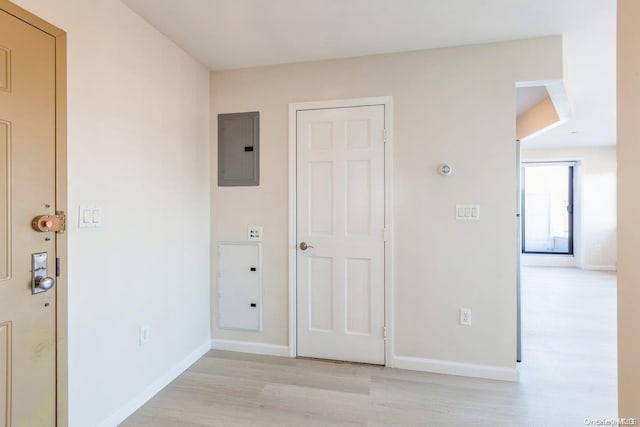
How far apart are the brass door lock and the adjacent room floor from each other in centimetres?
127

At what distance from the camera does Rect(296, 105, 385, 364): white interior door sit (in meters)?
2.74

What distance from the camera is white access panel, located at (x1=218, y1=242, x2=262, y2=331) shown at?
297 centimetres

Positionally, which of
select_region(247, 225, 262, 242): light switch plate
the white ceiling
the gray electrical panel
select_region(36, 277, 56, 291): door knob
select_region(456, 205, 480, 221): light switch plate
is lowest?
select_region(36, 277, 56, 291): door knob

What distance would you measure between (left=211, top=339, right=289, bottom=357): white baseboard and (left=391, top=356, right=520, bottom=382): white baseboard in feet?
3.15

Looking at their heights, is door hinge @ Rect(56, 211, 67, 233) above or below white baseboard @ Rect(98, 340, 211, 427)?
above

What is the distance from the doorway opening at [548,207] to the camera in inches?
282

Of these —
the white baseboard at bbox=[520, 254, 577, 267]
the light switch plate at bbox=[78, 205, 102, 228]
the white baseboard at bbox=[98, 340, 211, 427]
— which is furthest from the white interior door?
the white baseboard at bbox=[520, 254, 577, 267]

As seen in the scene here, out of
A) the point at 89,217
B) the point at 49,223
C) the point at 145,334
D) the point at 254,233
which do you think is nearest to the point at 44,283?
the point at 49,223

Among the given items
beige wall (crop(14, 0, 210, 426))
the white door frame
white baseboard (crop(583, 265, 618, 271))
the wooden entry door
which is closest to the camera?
the wooden entry door

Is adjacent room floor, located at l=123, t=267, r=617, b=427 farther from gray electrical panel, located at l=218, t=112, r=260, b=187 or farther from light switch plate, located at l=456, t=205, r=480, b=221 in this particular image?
gray electrical panel, located at l=218, t=112, r=260, b=187

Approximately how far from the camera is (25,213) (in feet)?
4.99

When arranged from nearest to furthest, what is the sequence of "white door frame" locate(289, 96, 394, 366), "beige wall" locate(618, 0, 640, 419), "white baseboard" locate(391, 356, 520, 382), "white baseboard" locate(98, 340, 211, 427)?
"beige wall" locate(618, 0, 640, 419) < "white baseboard" locate(98, 340, 211, 427) < "white baseboard" locate(391, 356, 520, 382) < "white door frame" locate(289, 96, 394, 366)

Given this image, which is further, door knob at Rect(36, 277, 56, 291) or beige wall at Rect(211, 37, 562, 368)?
beige wall at Rect(211, 37, 562, 368)

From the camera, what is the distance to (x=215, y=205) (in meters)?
3.03
